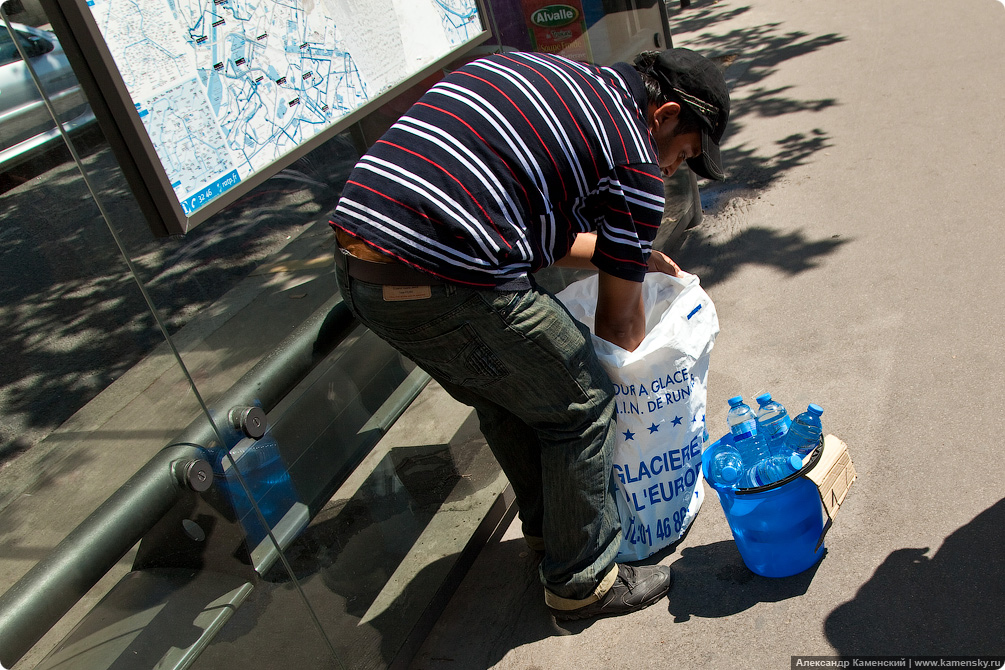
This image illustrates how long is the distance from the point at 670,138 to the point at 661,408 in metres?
0.78

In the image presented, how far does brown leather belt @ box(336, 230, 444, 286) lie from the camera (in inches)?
76.2

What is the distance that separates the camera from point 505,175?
1921 millimetres

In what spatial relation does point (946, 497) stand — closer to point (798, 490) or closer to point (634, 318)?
point (798, 490)

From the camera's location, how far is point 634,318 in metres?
2.29

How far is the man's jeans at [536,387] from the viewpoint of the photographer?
78.5 inches

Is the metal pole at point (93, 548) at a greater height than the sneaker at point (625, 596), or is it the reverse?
the metal pole at point (93, 548)

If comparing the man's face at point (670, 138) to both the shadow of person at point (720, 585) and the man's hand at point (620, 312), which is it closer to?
the man's hand at point (620, 312)

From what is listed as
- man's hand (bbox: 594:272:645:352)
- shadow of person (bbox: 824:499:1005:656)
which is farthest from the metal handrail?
shadow of person (bbox: 824:499:1005:656)

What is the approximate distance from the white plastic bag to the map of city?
3.31 feet

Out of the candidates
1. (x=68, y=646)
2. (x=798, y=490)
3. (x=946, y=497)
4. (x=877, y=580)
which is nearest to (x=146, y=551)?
(x=68, y=646)

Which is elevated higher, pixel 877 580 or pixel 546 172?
pixel 546 172

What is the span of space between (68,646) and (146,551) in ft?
0.72

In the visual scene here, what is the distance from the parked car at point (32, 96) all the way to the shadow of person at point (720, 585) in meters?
2.03

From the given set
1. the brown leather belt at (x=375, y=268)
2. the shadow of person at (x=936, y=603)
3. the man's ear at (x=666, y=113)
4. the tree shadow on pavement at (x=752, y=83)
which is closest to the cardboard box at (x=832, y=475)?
the shadow of person at (x=936, y=603)
